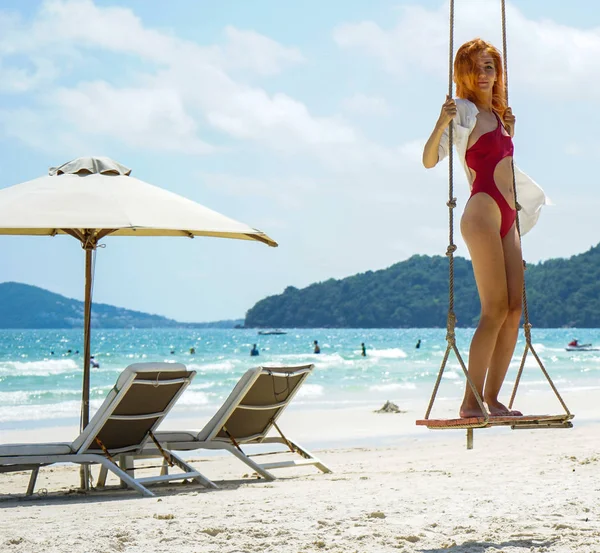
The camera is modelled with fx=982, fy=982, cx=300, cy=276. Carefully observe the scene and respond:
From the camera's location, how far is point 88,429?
6.24 m

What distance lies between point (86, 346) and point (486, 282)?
12.5 feet

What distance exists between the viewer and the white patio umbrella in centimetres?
633

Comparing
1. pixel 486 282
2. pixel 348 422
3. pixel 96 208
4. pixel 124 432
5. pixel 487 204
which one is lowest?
pixel 348 422

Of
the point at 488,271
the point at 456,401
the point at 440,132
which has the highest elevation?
the point at 440,132

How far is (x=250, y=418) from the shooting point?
7.17 m

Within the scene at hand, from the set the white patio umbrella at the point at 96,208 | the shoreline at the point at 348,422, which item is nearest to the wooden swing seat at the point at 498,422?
the white patio umbrella at the point at 96,208

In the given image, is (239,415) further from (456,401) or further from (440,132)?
(456,401)

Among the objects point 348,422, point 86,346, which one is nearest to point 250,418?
point 86,346

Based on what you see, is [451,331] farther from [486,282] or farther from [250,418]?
[250,418]

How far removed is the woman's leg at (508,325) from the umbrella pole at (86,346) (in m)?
3.28

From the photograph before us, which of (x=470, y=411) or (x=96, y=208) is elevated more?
(x=96, y=208)

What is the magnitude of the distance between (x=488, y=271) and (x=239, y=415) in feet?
10.1

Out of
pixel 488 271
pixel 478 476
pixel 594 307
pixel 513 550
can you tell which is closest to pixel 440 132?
pixel 488 271

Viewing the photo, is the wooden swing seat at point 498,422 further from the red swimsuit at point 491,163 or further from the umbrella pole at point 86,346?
the umbrella pole at point 86,346
